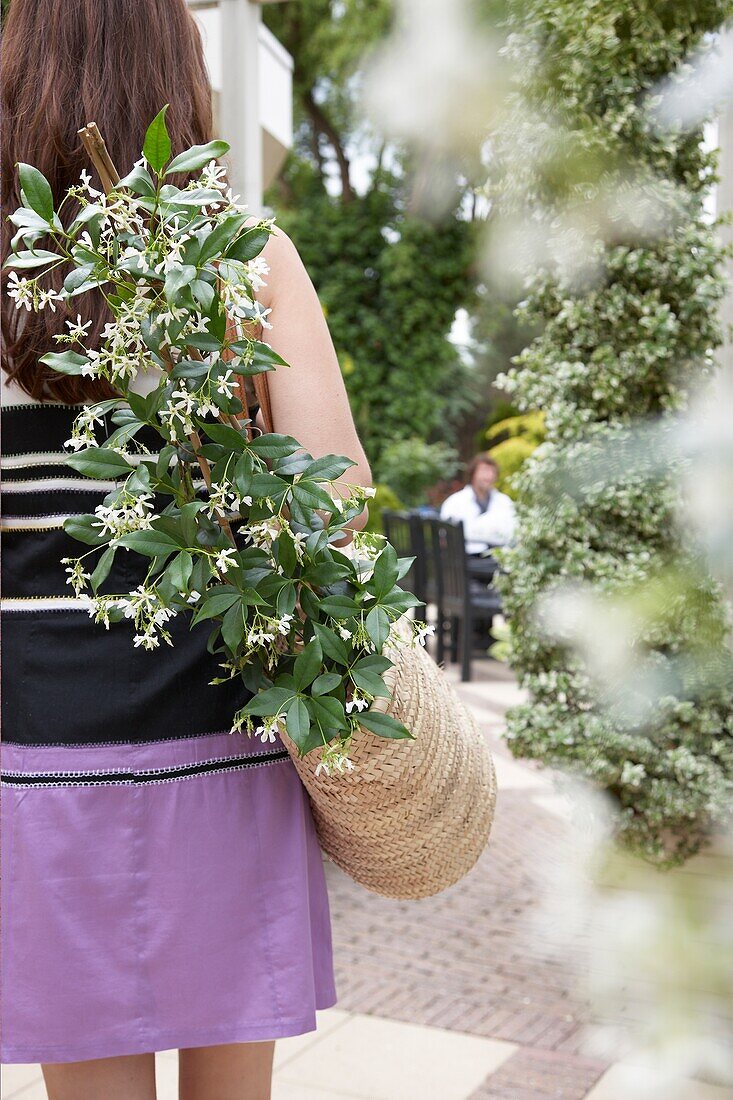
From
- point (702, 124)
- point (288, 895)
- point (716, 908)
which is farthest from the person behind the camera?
point (702, 124)

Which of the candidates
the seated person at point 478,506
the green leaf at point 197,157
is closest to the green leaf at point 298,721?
the green leaf at point 197,157

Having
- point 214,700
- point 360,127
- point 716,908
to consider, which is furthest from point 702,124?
point 360,127

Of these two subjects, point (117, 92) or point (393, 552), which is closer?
point (393, 552)

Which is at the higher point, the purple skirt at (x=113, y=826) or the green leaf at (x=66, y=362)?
the green leaf at (x=66, y=362)

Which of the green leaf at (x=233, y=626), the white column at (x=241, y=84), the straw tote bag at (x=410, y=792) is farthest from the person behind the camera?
the white column at (x=241, y=84)

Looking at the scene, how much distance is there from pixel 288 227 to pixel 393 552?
55.7ft

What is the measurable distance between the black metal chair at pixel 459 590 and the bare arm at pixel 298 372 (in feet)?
20.7

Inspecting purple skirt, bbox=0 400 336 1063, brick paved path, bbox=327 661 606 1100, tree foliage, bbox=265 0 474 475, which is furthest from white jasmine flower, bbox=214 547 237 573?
tree foliage, bbox=265 0 474 475

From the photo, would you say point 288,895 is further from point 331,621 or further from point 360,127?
point 360,127

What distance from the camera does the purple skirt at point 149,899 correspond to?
1181 mm

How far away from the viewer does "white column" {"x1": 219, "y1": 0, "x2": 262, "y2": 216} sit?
3.29 meters

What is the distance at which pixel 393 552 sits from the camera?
3.00 ft

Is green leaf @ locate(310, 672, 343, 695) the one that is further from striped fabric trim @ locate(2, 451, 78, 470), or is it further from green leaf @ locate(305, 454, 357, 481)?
striped fabric trim @ locate(2, 451, 78, 470)

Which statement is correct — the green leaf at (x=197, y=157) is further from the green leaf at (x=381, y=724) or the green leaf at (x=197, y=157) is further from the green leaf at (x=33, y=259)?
the green leaf at (x=381, y=724)
